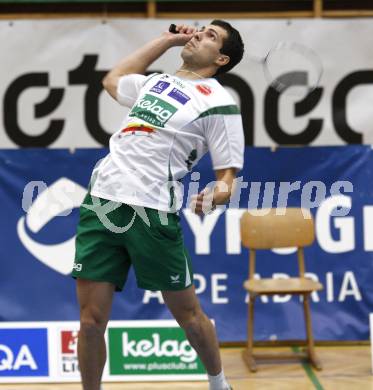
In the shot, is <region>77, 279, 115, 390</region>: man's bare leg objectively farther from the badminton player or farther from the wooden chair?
the wooden chair

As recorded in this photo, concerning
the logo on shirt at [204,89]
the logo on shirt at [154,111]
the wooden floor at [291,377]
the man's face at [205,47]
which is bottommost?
the wooden floor at [291,377]

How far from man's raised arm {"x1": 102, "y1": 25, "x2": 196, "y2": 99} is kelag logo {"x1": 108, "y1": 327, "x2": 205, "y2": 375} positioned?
1580mm

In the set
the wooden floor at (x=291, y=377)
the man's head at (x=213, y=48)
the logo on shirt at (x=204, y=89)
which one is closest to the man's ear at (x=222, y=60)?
the man's head at (x=213, y=48)

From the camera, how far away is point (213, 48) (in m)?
3.65

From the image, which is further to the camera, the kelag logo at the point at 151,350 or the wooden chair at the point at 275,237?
the wooden chair at the point at 275,237

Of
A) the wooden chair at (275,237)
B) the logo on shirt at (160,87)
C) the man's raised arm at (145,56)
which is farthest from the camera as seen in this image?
the wooden chair at (275,237)

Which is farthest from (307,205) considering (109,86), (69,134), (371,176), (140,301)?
(109,86)

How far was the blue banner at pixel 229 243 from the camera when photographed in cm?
565

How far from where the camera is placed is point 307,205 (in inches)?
223

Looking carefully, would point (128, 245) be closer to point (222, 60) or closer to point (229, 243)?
point (222, 60)

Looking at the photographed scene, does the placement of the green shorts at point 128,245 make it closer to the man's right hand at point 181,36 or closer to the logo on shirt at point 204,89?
the logo on shirt at point 204,89

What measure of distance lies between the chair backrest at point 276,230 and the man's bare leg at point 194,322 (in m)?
1.56

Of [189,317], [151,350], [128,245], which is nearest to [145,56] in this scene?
[128,245]

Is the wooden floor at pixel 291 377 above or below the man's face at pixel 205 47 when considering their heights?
below
